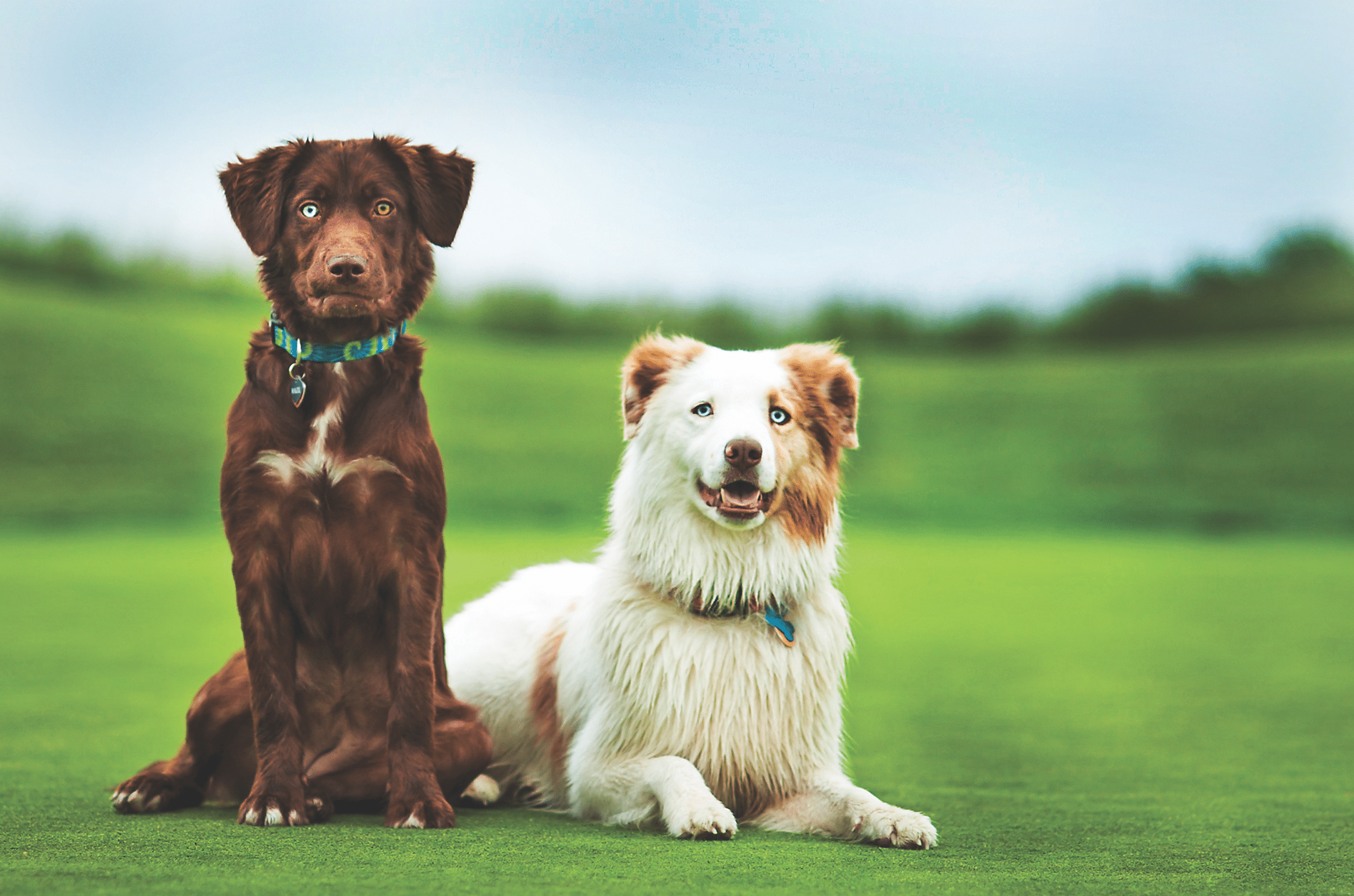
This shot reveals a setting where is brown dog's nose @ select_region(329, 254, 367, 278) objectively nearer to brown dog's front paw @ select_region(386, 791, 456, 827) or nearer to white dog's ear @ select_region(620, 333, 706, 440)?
white dog's ear @ select_region(620, 333, 706, 440)

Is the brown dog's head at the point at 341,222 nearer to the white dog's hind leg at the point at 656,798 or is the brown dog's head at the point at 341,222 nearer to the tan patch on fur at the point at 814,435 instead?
the tan patch on fur at the point at 814,435

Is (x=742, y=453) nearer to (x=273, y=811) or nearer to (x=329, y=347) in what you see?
(x=329, y=347)

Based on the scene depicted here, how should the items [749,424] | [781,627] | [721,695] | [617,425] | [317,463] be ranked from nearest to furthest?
[317,463], [749,424], [721,695], [781,627], [617,425]

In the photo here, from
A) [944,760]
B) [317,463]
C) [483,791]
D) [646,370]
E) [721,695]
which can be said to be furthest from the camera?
[944,760]

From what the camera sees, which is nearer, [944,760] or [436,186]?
[436,186]

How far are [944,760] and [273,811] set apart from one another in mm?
3022

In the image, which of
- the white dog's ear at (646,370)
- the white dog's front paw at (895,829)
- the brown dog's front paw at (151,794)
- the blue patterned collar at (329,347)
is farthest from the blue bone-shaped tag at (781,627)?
the brown dog's front paw at (151,794)

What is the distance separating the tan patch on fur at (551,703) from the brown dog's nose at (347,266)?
1.64 meters

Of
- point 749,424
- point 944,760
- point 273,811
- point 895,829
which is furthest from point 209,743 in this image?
point 944,760

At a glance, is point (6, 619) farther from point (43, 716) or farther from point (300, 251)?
point (300, 251)

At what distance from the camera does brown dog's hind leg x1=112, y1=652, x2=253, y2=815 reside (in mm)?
3699

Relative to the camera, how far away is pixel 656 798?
3.59m

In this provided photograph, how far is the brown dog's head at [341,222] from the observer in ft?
11.3

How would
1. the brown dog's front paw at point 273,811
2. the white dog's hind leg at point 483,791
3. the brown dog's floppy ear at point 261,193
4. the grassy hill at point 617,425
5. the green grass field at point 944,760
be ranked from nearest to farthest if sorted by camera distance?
the green grass field at point 944,760, the brown dog's front paw at point 273,811, the brown dog's floppy ear at point 261,193, the white dog's hind leg at point 483,791, the grassy hill at point 617,425
